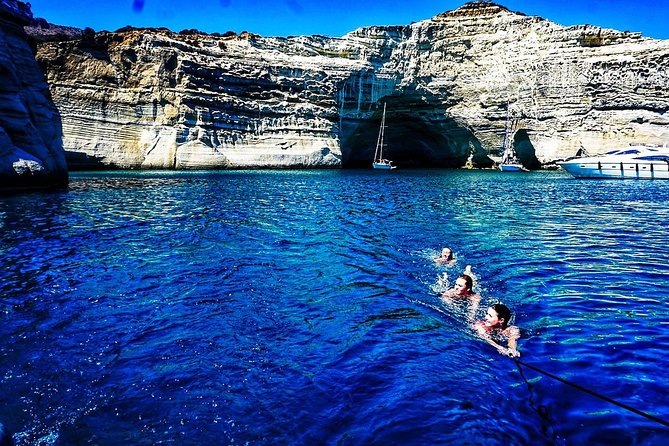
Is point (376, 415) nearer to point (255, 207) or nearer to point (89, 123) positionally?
point (255, 207)

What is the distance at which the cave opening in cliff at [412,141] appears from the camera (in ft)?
208

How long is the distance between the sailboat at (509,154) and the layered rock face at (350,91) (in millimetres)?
485

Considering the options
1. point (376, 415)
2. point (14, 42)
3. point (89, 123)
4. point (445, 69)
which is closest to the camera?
point (376, 415)

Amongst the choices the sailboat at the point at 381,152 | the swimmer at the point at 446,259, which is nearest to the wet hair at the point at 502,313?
the swimmer at the point at 446,259

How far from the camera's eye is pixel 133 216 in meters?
Answer: 19.5

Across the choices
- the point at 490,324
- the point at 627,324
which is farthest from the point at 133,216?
the point at 627,324

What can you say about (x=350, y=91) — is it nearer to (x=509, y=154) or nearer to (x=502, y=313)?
(x=509, y=154)

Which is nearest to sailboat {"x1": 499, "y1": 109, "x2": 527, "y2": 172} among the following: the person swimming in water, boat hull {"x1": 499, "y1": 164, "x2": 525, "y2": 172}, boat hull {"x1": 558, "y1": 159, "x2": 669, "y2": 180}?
boat hull {"x1": 499, "y1": 164, "x2": 525, "y2": 172}

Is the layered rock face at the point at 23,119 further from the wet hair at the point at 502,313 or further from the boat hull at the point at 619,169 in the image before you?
the boat hull at the point at 619,169

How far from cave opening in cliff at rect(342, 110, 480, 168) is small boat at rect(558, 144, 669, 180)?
16676mm

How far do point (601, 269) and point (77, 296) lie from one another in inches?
473

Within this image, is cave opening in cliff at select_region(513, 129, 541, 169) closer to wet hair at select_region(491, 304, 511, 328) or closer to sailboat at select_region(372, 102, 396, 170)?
sailboat at select_region(372, 102, 396, 170)

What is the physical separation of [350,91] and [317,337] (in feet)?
189

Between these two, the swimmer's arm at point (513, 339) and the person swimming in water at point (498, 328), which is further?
the person swimming in water at point (498, 328)
